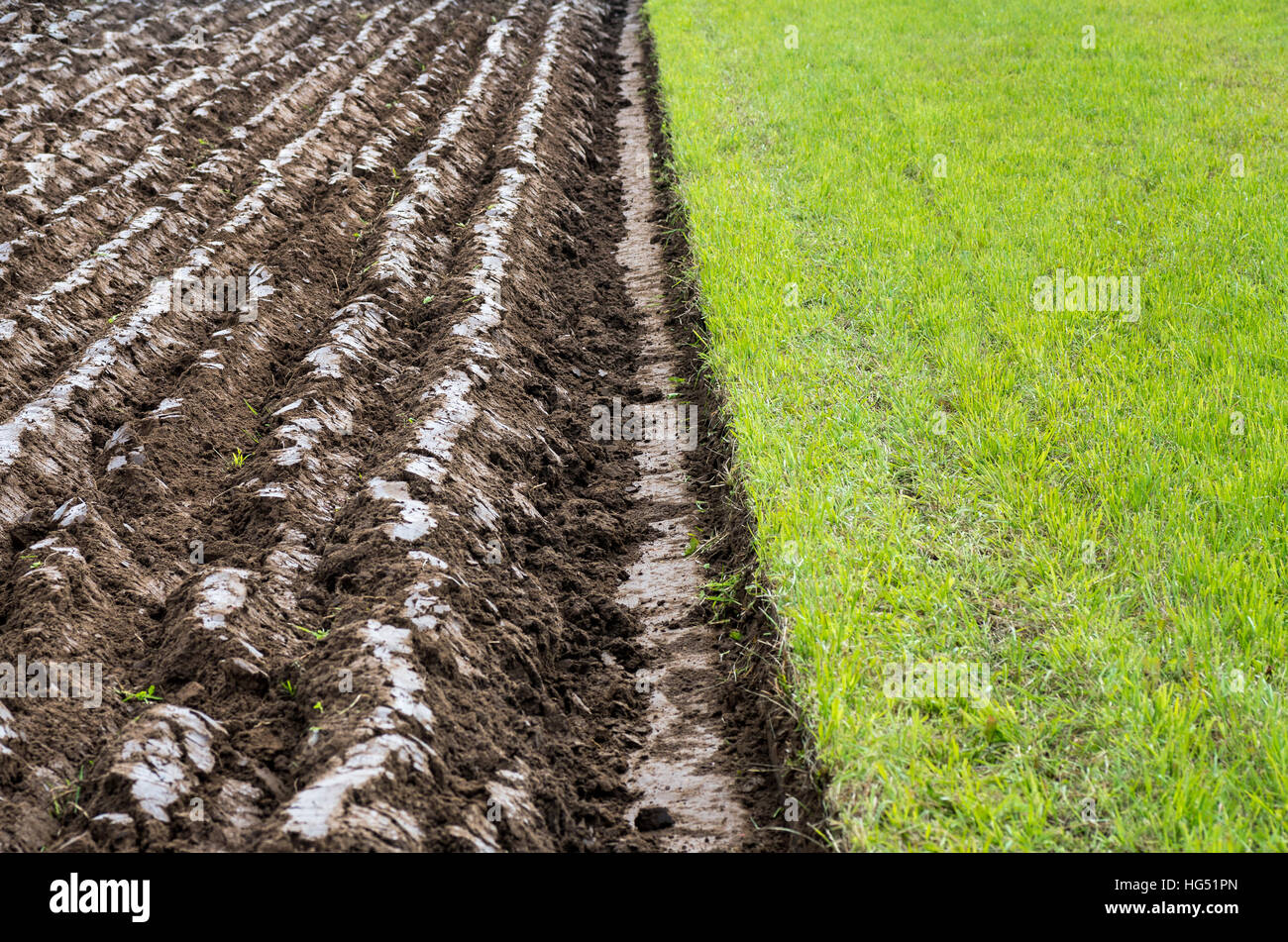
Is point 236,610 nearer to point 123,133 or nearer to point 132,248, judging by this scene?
point 132,248

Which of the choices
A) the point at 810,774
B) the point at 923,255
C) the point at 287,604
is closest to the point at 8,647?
the point at 287,604

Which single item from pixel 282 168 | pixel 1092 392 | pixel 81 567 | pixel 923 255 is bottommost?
pixel 81 567

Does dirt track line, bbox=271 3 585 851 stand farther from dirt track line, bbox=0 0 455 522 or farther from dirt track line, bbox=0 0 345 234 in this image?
dirt track line, bbox=0 0 345 234

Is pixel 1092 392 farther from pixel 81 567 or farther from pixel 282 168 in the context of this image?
pixel 282 168

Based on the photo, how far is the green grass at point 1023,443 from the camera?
2.28 metres

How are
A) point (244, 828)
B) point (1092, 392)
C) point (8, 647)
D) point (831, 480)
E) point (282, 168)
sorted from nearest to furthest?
point (244, 828) < point (8, 647) < point (831, 480) < point (1092, 392) < point (282, 168)

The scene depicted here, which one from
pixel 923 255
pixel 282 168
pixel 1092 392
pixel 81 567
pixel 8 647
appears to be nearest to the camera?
pixel 8 647

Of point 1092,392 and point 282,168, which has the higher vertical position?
point 282,168

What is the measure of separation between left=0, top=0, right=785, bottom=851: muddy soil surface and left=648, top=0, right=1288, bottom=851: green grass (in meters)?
0.51

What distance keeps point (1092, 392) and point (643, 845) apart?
267cm

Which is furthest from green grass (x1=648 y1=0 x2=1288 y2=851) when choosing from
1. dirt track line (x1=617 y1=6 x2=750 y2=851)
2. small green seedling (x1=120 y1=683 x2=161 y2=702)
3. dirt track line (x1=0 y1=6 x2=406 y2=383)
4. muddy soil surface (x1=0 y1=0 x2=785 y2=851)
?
dirt track line (x1=0 y1=6 x2=406 y2=383)

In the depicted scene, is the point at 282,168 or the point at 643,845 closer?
the point at 643,845

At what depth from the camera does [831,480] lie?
3.52 metres

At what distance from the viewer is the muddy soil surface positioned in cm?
250
